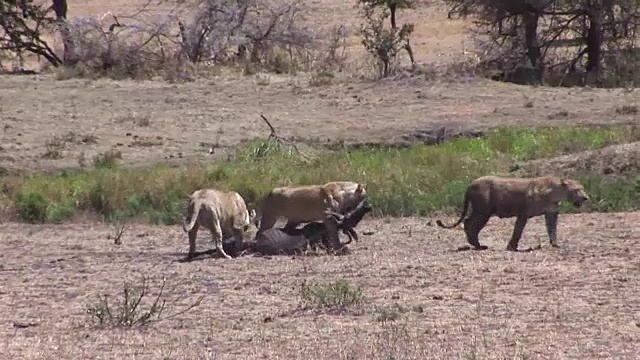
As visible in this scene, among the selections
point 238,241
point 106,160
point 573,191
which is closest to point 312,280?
point 238,241

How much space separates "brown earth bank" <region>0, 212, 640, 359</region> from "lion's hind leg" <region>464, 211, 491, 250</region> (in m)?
0.29

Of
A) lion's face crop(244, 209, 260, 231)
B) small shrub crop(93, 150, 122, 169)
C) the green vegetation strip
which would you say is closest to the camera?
lion's face crop(244, 209, 260, 231)

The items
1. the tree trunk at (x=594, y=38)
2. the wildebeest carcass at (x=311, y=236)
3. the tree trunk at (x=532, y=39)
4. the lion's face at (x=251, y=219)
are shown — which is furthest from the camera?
the tree trunk at (x=532, y=39)

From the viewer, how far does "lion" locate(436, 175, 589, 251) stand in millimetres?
14773

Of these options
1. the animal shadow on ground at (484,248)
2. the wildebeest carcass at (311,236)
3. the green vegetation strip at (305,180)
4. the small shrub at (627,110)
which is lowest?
the small shrub at (627,110)

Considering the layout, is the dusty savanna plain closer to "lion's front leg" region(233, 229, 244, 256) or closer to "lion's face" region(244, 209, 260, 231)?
"lion's front leg" region(233, 229, 244, 256)

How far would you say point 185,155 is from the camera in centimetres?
2462

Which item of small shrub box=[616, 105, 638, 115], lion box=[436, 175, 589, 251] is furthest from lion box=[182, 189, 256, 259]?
small shrub box=[616, 105, 638, 115]

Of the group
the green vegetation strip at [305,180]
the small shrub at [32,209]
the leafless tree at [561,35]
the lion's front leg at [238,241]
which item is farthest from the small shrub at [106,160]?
the leafless tree at [561,35]

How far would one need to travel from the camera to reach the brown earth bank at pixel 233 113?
25375 millimetres

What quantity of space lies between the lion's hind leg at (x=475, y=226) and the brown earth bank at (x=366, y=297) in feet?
0.95

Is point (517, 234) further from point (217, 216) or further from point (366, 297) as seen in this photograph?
point (366, 297)

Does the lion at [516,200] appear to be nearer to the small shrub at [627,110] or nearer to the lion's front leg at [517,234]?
the lion's front leg at [517,234]

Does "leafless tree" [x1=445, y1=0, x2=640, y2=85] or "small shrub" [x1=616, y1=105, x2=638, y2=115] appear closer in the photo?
"small shrub" [x1=616, y1=105, x2=638, y2=115]
